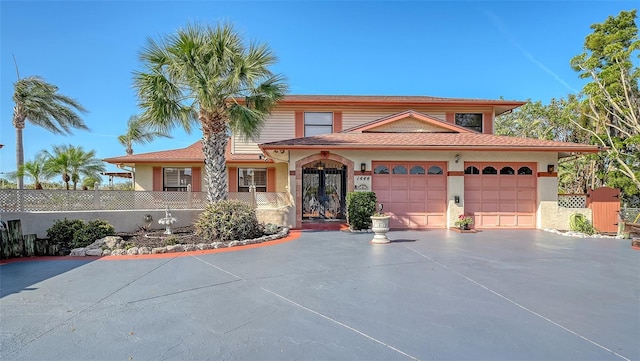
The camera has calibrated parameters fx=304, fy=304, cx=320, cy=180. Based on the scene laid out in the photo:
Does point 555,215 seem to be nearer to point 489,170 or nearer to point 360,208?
point 489,170

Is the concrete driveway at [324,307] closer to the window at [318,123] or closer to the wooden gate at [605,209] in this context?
the wooden gate at [605,209]

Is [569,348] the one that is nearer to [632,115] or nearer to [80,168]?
[632,115]

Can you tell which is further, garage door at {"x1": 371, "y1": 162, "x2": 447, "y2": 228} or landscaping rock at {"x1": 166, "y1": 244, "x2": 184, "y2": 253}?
garage door at {"x1": 371, "y1": 162, "x2": 447, "y2": 228}

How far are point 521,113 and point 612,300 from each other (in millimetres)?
27397

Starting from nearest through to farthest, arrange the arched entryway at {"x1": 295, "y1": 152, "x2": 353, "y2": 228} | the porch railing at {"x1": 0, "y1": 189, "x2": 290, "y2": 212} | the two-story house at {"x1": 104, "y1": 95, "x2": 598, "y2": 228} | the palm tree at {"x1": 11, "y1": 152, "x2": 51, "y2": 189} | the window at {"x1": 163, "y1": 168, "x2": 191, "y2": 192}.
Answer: the porch railing at {"x1": 0, "y1": 189, "x2": 290, "y2": 212} → the two-story house at {"x1": 104, "y1": 95, "x2": 598, "y2": 228} → the arched entryway at {"x1": 295, "y1": 152, "x2": 353, "y2": 228} → the window at {"x1": 163, "y1": 168, "x2": 191, "y2": 192} → the palm tree at {"x1": 11, "y1": 152, "x2": 51, "y2": 189}

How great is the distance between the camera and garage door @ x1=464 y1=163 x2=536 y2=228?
12359mm

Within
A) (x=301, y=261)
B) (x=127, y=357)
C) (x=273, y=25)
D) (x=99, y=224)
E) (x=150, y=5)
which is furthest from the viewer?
(x=273, y=25)

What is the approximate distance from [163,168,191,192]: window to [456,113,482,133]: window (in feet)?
48.9

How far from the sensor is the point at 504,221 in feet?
40.6

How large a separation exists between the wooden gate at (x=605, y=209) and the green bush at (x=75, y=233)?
1724 cm

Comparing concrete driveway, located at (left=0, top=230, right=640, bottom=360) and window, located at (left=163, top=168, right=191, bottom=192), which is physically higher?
→ window, located at (left=163, top=168, right=191, bottom=192)

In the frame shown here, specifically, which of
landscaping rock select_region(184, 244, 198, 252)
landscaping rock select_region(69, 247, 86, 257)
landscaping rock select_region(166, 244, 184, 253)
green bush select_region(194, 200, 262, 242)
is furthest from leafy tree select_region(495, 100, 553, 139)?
landscaping rock select_region(69, 247, 86, 257)

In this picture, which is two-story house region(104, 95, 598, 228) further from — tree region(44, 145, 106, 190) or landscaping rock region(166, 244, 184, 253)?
tree region(44, 145, 106, 190)

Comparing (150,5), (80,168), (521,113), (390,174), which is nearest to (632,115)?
(390,174)
